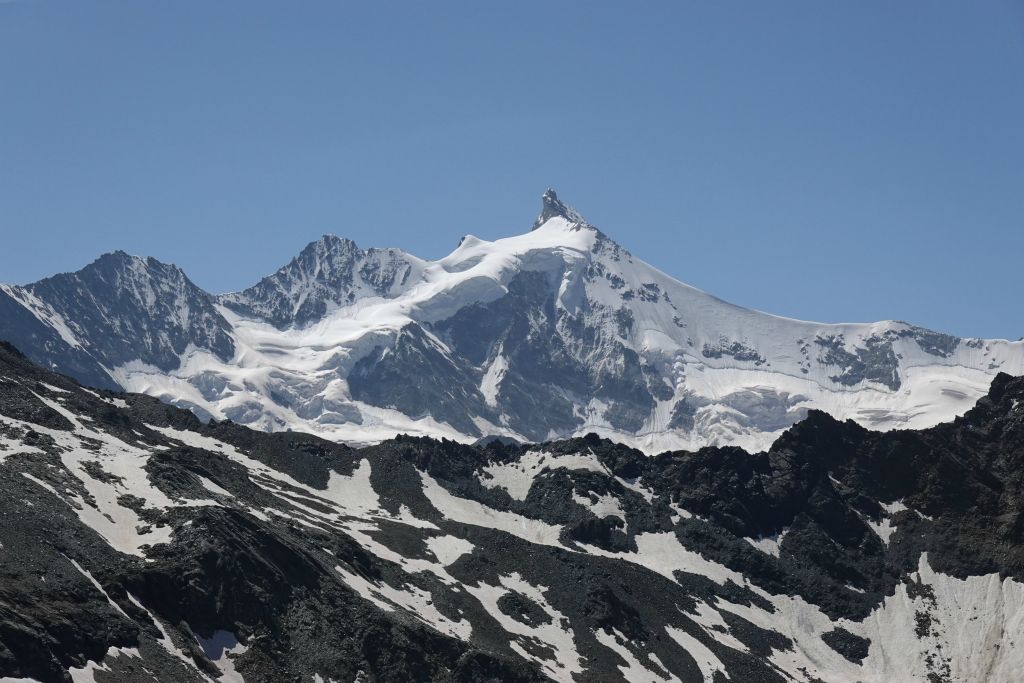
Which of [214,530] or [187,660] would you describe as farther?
[214,530]

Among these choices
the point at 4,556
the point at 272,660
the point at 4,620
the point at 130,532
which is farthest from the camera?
the point at 130,532

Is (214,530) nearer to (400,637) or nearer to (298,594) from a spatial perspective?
(298,594)

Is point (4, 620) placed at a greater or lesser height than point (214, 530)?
lesser

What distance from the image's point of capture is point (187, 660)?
168m

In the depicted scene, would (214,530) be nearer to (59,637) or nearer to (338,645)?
(338,645)

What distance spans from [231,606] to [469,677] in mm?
35806

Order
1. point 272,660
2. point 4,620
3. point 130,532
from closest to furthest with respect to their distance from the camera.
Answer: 1. point 4,620
2. point 272,660
3. point 130,532

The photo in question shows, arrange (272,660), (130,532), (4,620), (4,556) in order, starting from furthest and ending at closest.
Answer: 1. (130,532)
2. (272,660)
3. (4,556)
4. (4,620)

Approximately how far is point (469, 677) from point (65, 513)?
195 ft

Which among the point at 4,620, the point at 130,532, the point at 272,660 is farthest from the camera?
the point at 130,532

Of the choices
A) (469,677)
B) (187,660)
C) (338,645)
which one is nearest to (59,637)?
(187,660)

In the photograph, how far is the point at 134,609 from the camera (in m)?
170

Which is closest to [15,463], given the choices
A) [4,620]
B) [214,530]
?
[214,530]

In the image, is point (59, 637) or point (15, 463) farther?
point (15, 463)
